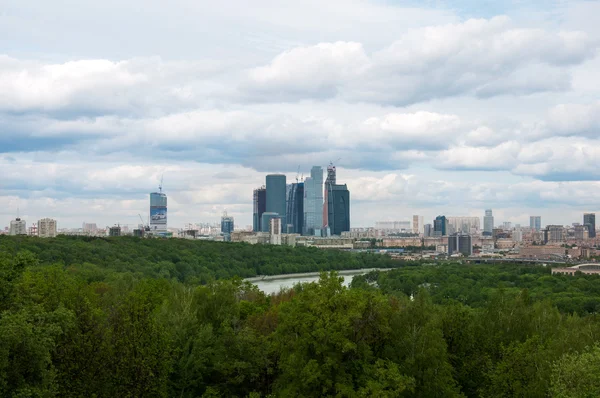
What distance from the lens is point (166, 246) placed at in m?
91.1

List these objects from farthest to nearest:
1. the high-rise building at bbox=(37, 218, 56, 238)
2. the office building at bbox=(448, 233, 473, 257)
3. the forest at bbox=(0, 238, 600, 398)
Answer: the office building at bbox=(448, 233, 473, 257)
the high-rise building at bbox=(37, 218, 56, 238)
the forest at bbox=(0, 238, 600, 398)

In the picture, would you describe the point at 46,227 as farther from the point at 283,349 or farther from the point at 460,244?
the point at 283,349

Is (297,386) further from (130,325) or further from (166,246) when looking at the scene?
(166,246)

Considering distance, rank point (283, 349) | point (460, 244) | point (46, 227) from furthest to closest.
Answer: point (460, 244) → point (46, 227) → point (283, 349)

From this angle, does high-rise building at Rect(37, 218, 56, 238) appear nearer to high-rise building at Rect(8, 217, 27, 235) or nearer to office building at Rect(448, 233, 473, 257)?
high-rise building at Rect(8, 217, 27, 235)

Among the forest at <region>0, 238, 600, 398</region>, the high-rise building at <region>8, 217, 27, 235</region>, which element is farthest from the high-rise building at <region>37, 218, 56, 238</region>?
the forest at <region>0, 238, 600, 398</region>

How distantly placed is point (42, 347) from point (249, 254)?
89.3m

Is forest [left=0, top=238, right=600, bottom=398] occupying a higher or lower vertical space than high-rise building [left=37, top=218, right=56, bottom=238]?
lower

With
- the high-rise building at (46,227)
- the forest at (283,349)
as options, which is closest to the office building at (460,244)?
the high-rise building at (46,227)

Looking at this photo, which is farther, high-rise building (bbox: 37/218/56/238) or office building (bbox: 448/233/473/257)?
office building (bbox: 448/233/473/257)

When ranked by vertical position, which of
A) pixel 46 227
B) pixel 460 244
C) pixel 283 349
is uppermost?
pixel 46 227

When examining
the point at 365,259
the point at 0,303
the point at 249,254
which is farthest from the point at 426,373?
the point at 365,259

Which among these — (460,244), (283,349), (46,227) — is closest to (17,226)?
(46,227)

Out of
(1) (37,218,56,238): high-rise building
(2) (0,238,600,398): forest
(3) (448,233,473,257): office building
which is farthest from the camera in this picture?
(3) (448,233,473,257): office building
